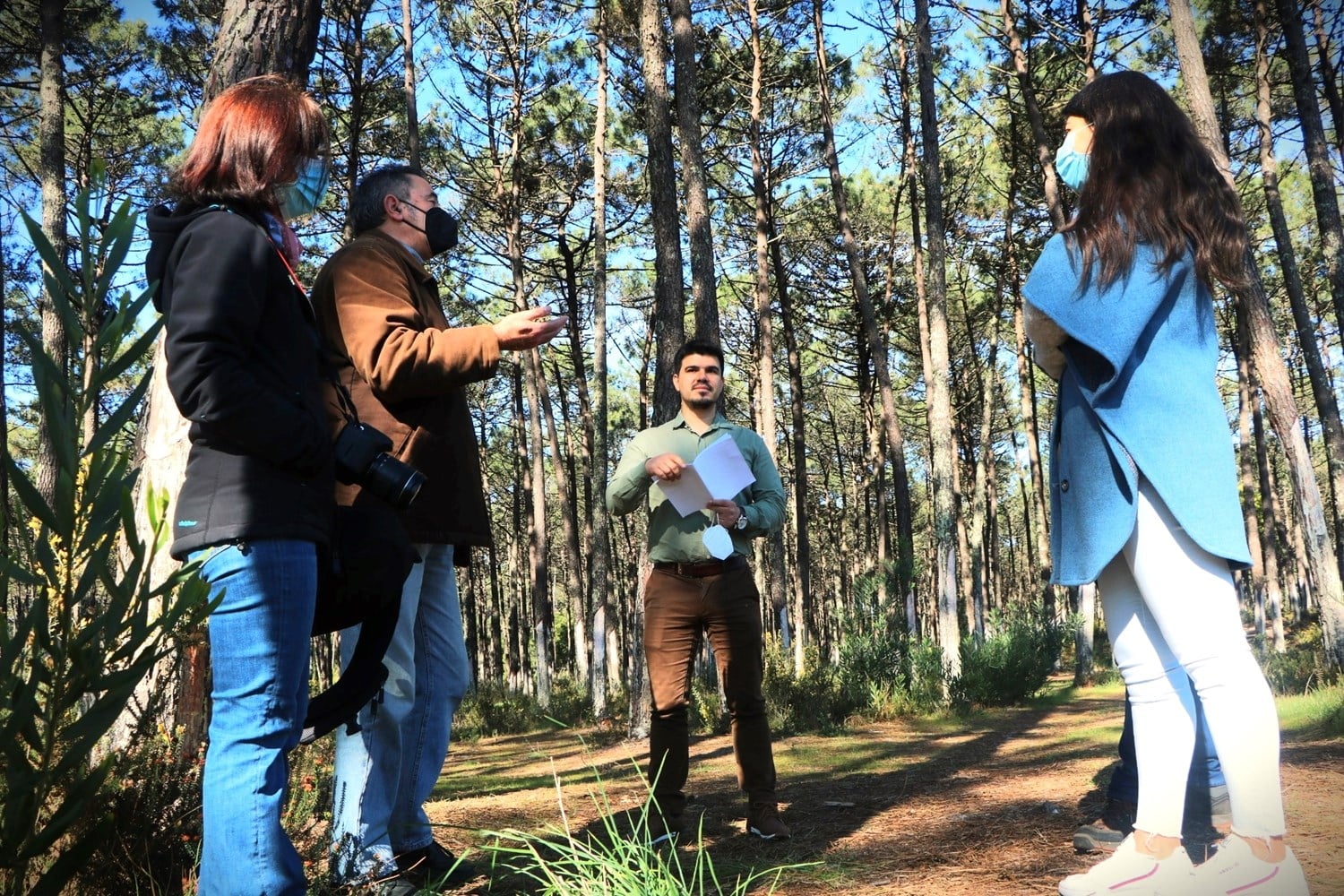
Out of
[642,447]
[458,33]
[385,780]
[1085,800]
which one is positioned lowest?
[1085,800]

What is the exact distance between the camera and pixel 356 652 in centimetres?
249

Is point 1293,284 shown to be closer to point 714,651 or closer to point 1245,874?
point 714,651

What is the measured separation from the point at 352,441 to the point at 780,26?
17088 millimetres

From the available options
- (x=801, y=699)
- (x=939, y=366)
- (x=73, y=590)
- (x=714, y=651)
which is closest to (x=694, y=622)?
(x=714, y=651)

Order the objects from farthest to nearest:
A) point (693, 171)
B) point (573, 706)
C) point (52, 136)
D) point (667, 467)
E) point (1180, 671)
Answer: point (573, 706) < point (52, 136) < point (693, 171) < point (667, 467) < point (1180, 671)

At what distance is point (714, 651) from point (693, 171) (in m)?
5.94

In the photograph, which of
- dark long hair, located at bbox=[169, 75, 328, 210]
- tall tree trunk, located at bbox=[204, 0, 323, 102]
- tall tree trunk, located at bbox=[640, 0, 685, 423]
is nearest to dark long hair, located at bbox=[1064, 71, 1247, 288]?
dark long hair, located at bbox=[169, 75, 328, 210]

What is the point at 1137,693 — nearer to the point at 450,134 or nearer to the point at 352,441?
the point at 352,441

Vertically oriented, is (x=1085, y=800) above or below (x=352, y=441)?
below

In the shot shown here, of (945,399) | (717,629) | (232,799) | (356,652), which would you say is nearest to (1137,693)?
(717,629)

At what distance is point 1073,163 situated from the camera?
291 cm

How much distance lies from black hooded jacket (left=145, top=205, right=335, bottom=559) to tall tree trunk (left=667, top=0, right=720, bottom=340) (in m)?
6.00

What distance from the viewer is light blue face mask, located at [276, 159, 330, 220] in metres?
2.38

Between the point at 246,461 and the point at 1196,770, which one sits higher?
the point at 246,461
